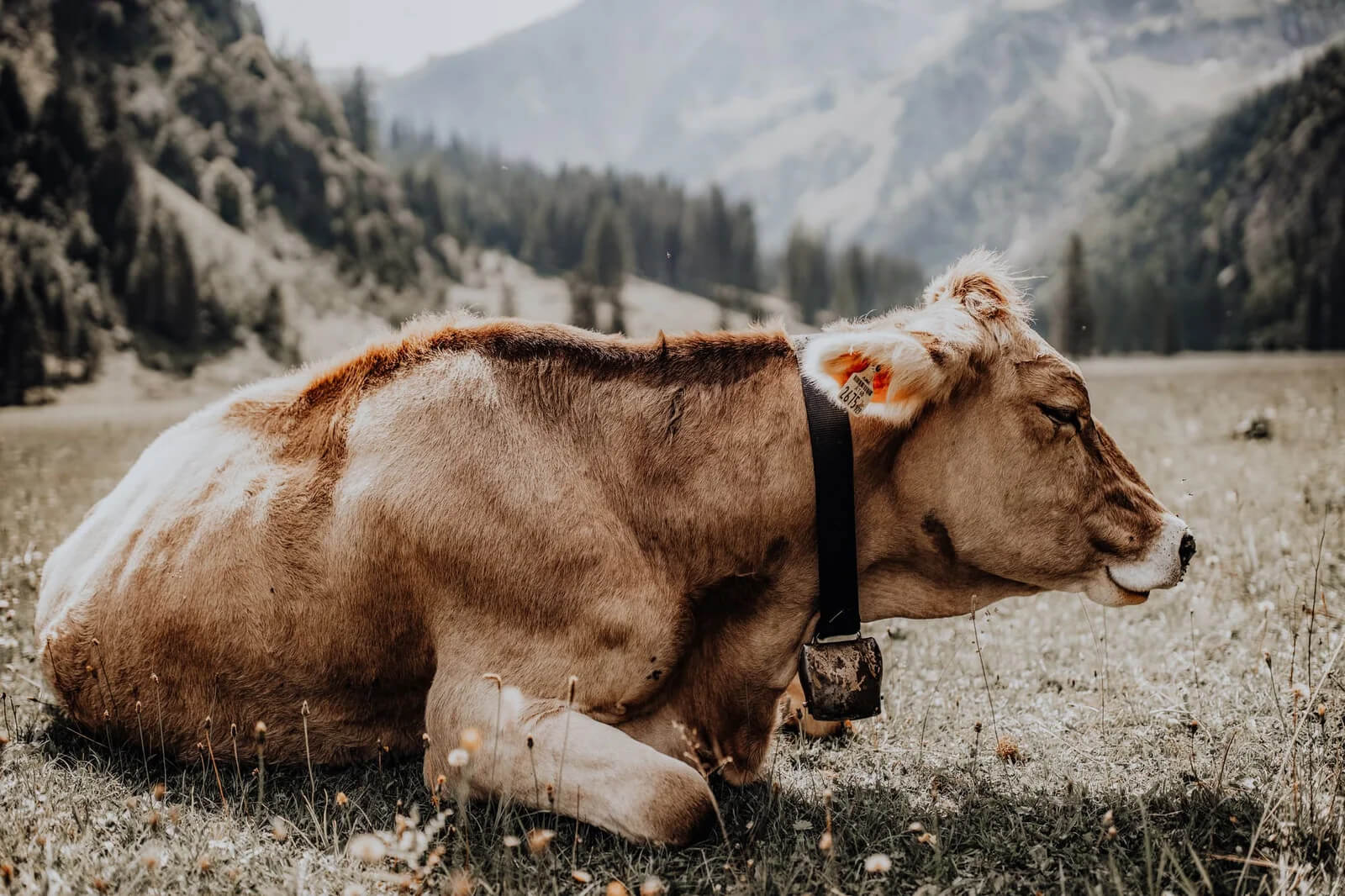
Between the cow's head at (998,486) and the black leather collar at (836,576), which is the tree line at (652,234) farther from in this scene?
the black leather collar at (836,576)

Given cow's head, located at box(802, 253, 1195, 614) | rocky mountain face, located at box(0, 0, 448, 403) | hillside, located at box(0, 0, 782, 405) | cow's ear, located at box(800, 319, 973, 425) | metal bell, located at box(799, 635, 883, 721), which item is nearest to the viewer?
cow's ear, located at box(800, 319, 973, 425)

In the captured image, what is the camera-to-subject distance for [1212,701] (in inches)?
182

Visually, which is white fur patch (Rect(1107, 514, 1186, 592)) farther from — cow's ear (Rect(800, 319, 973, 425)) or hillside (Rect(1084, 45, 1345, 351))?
hillside (Rect(1084, 45, 1345, 351))

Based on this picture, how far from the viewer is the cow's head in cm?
408

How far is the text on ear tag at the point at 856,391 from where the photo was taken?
148 inches

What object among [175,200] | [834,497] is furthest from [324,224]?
[834,497]

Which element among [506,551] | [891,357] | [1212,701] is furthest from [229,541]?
[1212,701]

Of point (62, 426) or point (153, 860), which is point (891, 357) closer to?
point (153, 860)

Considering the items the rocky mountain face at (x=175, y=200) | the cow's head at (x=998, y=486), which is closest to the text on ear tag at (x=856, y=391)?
the cow's head at (x=998, y=486)

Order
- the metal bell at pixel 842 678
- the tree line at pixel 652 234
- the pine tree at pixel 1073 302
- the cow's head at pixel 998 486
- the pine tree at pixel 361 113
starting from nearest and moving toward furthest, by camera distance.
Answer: the metal bell at pixel 842 678, the cow's head at pixel 998 486, the pine tree at pixel 1073 302, the tree line at pixel 652 234, the pine tree at pixel 361 113

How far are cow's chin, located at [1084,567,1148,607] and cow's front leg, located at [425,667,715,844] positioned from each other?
2202 mm

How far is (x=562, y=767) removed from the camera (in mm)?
3363

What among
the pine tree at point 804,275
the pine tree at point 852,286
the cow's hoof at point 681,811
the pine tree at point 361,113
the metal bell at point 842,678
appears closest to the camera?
the cow's hoof at point 681,811

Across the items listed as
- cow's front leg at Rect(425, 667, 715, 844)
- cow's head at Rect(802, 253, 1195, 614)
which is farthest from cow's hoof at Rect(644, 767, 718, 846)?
cow's head at Rect(802, 253, 1195, 614)
